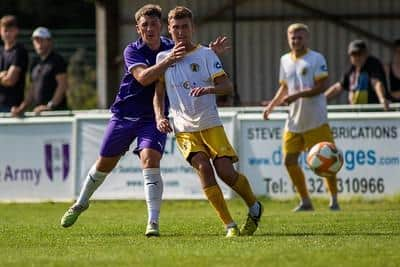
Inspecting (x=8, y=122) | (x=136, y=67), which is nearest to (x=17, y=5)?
(x=8, y=122)

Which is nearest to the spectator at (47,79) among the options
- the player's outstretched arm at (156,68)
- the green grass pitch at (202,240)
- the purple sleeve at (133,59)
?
the green grass pitch at (202,240)

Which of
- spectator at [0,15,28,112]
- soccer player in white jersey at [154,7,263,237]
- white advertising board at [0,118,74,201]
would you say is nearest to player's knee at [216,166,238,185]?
soccer player in white jersey at [154,7,263,237]

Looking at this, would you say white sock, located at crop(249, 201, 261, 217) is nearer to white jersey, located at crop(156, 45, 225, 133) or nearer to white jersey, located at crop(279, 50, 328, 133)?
white jersey, located at crop(156, 45, 225, 133)

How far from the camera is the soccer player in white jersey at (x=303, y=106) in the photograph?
1784 cm

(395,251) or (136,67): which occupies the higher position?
(136,67)

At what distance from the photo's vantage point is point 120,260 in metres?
10.8

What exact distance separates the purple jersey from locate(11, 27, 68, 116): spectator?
733 centimetres

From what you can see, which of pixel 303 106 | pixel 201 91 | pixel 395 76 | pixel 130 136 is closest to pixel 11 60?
pixel 303 106

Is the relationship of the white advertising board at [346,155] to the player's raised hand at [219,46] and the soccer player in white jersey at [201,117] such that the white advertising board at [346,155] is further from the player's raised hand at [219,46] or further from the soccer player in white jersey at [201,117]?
the player's raised hand at [219,46]

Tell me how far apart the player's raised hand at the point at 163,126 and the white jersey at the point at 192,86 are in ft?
0.74

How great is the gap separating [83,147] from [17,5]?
70.5 feet

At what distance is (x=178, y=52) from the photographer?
498 inches

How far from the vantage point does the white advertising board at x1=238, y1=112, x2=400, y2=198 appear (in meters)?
19.1

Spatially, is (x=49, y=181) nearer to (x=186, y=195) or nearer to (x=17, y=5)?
(x=186, y=195)
